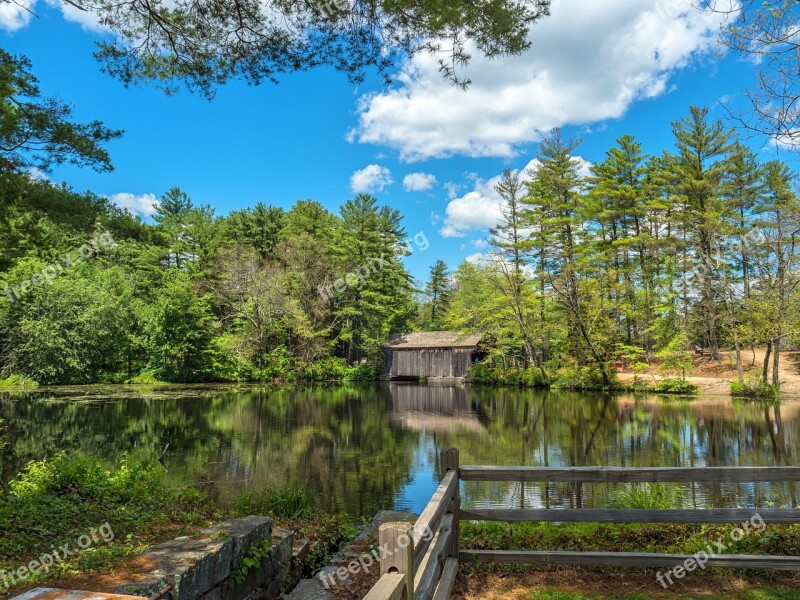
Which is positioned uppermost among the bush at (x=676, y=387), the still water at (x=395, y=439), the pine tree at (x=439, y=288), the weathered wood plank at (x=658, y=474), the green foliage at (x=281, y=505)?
the pine tree at (x=439, y=288)

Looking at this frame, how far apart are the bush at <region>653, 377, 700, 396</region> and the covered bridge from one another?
1465 cm

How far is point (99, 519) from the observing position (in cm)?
525

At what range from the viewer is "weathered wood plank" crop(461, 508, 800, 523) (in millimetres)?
3682

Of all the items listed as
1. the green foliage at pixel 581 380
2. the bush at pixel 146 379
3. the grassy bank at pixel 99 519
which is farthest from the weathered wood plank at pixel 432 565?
the bush at pixel 146 379

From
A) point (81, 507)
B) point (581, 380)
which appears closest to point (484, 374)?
point (581, 380)

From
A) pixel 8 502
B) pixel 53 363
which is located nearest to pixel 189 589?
pixel 8 502

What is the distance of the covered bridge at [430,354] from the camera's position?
1517 inches

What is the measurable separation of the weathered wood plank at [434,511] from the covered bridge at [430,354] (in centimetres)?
3437

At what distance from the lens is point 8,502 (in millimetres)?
5586

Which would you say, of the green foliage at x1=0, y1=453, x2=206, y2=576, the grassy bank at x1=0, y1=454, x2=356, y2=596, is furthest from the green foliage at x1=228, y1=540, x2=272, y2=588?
the green foliage at x1=0, y1=453, x2=206, y2=576

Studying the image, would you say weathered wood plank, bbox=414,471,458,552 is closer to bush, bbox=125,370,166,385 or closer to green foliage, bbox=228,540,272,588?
green foliage, bbox=228,540,272,588

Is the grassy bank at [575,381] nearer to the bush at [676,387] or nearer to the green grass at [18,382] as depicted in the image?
the bush at [676,387]

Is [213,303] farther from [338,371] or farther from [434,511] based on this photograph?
[434,511]

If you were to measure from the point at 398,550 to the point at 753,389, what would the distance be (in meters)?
26.4
